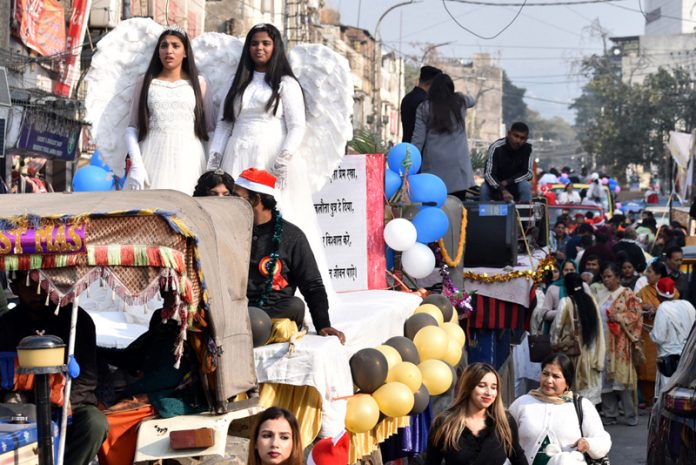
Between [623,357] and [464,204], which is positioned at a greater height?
[464,204]

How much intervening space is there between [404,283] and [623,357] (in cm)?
462

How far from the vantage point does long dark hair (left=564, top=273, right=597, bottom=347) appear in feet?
50.4

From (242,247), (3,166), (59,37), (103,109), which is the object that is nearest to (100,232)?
(242,247)

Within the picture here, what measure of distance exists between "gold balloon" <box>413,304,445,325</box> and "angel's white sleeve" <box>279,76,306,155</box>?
163cm

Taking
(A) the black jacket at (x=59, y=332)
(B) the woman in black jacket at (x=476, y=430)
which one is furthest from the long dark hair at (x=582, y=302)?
(A) the black jacket at (x=59, y=332)

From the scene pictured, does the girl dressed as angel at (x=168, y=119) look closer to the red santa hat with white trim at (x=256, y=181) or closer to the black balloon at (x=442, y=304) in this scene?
the red santa hat with white trim at (x=256, y=181)

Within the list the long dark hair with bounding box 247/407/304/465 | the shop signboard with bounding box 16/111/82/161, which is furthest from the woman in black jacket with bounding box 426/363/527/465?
the shop signboard with bounding box 16/111/82/161

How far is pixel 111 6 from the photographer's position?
35.6 m

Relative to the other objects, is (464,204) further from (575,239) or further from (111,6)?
(111,6)

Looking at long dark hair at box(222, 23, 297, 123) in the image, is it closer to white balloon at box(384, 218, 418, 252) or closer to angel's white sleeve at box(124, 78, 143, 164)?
angel's white sleeve at box(124, 78, 143, 164)

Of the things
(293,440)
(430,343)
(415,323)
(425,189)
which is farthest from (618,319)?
(293,440)

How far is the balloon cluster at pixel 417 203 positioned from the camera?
12.6 metres

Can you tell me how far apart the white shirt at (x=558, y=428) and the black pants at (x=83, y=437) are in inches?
102

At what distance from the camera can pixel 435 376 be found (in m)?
10.3
